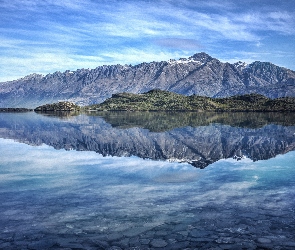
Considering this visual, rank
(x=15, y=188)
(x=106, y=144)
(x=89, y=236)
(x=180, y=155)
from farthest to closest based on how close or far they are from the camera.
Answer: (x=106, y=144) → (x=180, y=155) → (x=15, y=188) → (x=89, y=236)

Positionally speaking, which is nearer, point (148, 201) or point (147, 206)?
point (147, 206)

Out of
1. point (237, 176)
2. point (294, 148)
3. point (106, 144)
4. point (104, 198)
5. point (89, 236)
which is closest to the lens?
point (89, 236)

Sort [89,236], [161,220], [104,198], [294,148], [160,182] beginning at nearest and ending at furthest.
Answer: [89,236] < [161,220] < [104,198] < [160,182] < [294,148]

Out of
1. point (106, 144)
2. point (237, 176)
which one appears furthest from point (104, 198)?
point (106, 144)

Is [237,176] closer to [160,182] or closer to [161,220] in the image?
[160,182]

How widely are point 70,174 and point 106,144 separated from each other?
2554cm

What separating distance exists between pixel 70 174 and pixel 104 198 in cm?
1088

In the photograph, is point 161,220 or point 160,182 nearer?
point 161,220

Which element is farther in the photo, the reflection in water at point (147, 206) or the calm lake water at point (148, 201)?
the calm lake water at point (148, 201)

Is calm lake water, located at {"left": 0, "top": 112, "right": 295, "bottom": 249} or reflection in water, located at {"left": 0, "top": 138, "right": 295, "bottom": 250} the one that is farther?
calm lake water, located at {"left": 0, "top": 112, "right": 295, "bottom": 249}

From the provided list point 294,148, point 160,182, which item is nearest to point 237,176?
point 160,182

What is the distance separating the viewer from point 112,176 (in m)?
35.1

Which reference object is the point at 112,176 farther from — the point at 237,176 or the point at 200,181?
the point at 237,176

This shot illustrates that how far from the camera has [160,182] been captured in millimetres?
31938
